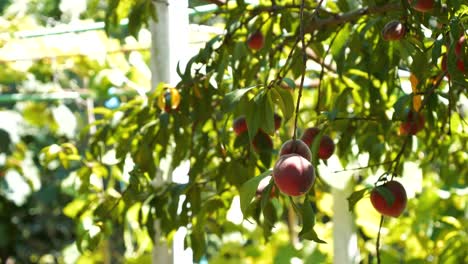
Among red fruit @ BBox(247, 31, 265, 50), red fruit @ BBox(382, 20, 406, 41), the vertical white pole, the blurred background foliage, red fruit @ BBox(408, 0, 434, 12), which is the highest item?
red fruit @ BBox(408, 0, 434, 12)

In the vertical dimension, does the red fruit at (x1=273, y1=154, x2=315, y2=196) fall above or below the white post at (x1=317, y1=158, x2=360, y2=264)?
above

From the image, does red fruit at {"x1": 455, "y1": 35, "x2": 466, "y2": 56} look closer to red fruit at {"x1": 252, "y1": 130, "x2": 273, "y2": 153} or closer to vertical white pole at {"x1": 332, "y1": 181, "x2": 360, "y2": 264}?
red fruit at {"x1": 252, "y1": 130, "x2": 273, "y2": 153}

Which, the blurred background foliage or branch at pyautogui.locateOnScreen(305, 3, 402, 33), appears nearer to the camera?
the blurred background foliage

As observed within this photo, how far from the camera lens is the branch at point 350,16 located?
1337 millimetres

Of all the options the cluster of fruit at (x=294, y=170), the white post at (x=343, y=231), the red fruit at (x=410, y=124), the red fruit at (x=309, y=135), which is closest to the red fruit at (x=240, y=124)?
the red fruit at (x=309, y=135)

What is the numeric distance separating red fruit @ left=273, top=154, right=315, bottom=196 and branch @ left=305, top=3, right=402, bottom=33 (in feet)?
1.73

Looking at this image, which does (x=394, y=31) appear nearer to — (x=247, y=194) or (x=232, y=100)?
(x=232, y=100)

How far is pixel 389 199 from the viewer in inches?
43.4

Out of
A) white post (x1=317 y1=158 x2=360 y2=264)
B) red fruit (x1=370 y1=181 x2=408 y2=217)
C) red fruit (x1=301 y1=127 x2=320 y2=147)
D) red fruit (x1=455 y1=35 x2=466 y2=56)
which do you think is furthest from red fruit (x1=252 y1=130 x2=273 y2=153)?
white post (x1=317 y1=158 x2=360 y2=264)

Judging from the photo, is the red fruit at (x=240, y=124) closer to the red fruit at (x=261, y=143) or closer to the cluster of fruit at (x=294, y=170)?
the red fruit at (x=261, y=143)

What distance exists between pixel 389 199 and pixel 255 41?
1.44 feet

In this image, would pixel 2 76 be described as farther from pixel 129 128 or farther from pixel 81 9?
pixel 129 128

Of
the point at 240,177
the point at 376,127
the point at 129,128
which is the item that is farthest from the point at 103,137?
the point at 376,127

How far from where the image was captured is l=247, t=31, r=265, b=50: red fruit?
1.42 metres
